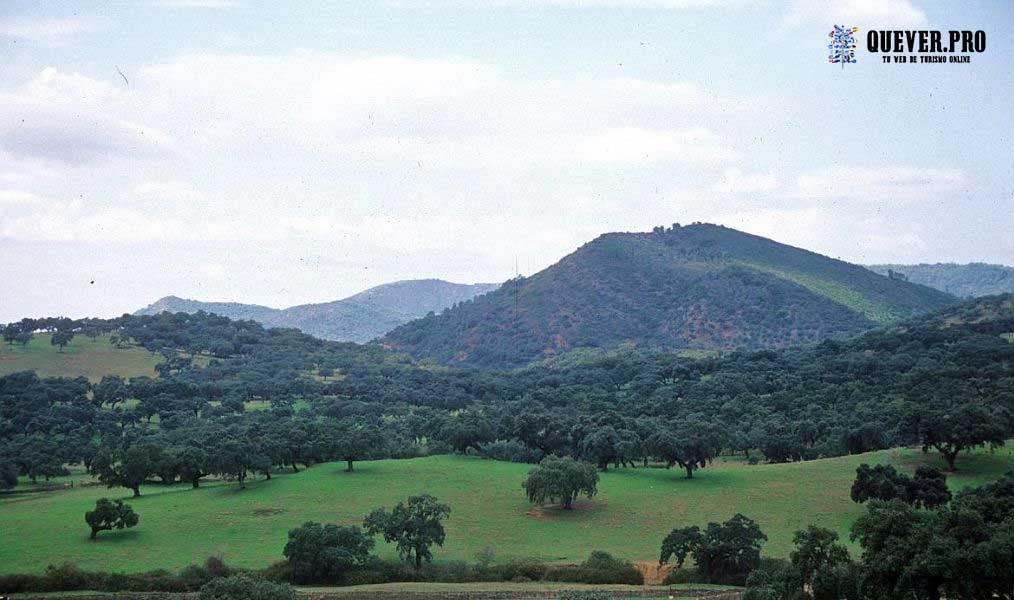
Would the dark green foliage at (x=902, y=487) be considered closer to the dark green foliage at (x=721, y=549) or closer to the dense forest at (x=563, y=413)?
the dense forest at (x=563, y=413)

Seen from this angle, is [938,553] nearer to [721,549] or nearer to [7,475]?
[721,549]

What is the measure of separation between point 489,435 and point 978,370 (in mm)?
64993

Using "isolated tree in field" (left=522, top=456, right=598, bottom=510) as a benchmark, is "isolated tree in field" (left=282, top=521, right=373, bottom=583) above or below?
below

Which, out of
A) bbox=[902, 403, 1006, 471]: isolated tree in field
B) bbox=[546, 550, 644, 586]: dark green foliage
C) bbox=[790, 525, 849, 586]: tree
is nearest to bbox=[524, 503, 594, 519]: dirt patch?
bbox=[546, 550, 644, 586]: dark green foliage

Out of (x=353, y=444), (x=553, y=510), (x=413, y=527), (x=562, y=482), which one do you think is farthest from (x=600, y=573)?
(x=353, y=444)

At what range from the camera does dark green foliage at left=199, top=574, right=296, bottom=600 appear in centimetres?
4497

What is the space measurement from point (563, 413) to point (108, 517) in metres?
66.1

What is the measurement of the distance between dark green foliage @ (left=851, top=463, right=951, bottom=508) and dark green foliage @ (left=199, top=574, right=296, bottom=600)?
44.6 m

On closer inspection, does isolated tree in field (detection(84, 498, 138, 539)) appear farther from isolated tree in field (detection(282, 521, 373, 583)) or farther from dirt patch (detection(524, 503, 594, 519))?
dirt patch (detection(524, 503, 594, 519))

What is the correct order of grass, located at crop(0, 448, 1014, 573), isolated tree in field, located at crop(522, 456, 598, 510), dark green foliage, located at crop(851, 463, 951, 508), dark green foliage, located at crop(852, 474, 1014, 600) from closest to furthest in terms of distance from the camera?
dark green foliage, located at crop(852, 474, 1014, 600) → dark green foliage, located at crop(851, 463, 951, 508) → grass, located at crop(0, 448, 1014, 573) → isolated tree in field, located at crop(522, 456, 598, 510)

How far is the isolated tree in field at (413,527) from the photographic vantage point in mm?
67500

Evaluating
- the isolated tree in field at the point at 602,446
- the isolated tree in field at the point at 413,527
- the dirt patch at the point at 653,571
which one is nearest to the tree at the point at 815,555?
the dirt patch at the point at 653,571

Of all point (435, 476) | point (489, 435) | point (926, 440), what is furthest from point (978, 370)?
point (435, 476)

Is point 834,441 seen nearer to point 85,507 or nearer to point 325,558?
point 325,558
